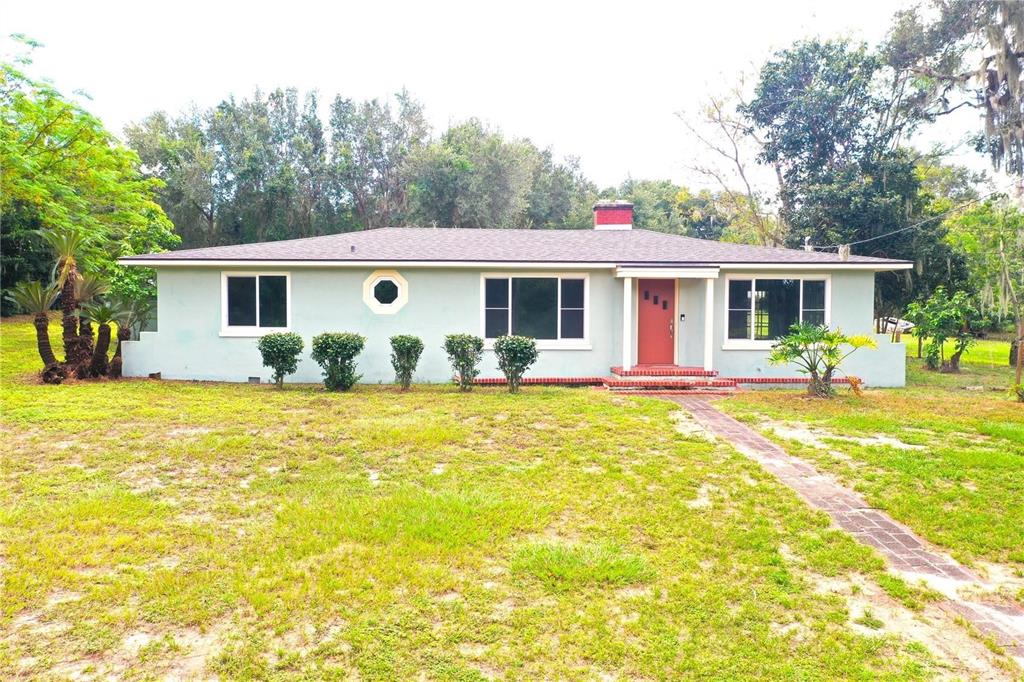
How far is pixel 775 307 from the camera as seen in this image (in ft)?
43.0

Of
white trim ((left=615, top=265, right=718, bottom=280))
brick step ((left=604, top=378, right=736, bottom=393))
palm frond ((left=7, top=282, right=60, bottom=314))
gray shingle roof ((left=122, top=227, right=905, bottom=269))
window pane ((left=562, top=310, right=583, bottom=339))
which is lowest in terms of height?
brick step ((left=604, top=378, right=736, bottom=393))

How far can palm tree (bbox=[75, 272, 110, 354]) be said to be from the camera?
37.7 feet

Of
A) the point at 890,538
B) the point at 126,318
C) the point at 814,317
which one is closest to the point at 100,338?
the point at 126,318

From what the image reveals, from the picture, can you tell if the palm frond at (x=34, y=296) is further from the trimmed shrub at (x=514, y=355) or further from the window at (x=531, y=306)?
the trimmed shrub at (x=514, y=355)

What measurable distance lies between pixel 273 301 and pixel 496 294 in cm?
452

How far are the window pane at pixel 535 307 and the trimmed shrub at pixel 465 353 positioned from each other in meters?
1.76

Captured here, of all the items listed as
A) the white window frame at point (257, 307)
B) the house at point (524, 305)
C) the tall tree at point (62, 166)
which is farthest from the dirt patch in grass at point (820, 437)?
the tall tree at point (62, 166)

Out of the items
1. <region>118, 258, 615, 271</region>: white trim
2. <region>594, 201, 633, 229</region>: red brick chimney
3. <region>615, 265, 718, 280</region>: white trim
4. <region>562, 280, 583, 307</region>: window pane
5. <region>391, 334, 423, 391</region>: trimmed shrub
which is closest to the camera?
<region>391, 334, 423, 391</region>: trimmed shrub

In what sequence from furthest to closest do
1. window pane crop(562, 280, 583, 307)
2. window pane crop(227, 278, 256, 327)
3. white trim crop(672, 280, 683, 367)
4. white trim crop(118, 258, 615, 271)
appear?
white trim crop(672, 280, 683, 367), window pane crop(562, 280, 583, 307), window pane crop(227, 278, 256, 327), white trim crop(118, 258, 615, 271)

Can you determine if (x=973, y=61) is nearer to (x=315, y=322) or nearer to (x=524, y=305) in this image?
(x=524, y=305)

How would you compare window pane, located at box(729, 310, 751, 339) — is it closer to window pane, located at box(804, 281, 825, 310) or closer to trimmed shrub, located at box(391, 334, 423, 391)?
window pane, located at box(804, 281, 825, 310)

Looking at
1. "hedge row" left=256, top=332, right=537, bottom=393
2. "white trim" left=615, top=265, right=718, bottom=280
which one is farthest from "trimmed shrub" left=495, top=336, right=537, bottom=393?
"white trim" left=615, top=265, right=718, bottom=280

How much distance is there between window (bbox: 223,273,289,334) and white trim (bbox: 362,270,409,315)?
1.61m

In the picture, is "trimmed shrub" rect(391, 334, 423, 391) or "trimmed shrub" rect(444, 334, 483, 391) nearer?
"trimmed shrub" rect(444, 334, 483, 391)
